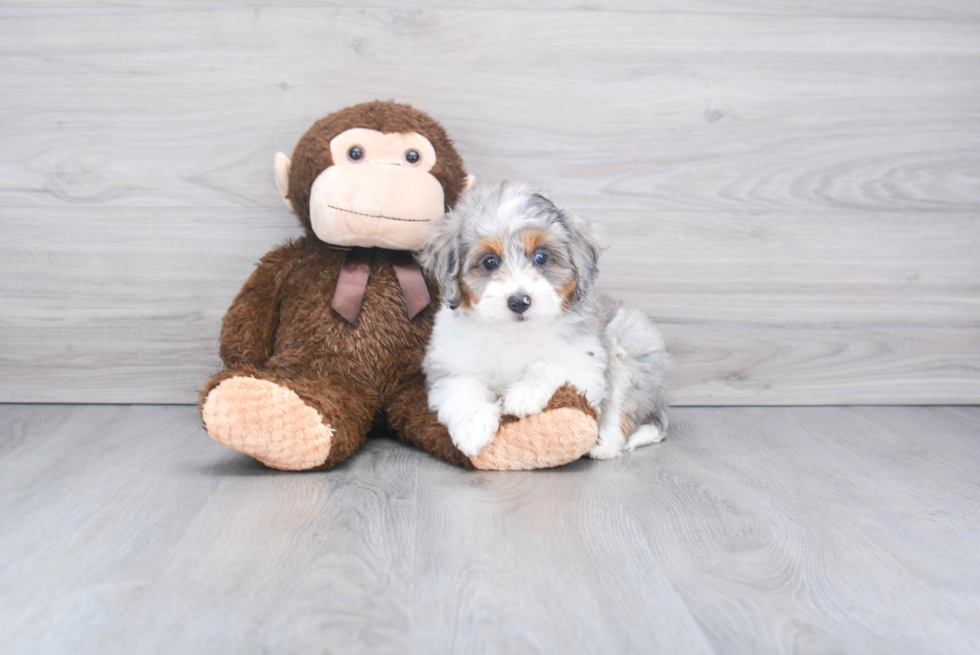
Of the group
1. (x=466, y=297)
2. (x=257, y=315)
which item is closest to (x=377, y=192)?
(x=466, y=297)

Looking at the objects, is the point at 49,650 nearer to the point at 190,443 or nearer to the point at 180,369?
the point at 190,443

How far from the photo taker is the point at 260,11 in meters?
2.06

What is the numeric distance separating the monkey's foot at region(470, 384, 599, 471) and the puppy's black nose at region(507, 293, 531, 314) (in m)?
0.23

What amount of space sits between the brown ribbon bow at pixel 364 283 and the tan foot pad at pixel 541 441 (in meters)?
0.44

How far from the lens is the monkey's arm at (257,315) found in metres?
1.91

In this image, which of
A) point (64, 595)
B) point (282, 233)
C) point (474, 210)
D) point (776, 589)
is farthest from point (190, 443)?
point (776, 589)

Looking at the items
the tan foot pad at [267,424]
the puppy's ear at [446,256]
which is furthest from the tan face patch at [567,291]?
the tan foot pad at [267,424]

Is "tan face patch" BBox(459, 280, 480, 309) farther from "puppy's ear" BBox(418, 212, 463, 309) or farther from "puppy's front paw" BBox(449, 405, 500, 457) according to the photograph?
"puppy's front paw" BBox(449, 405, 500, 457)

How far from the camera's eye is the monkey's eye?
5.31 feet

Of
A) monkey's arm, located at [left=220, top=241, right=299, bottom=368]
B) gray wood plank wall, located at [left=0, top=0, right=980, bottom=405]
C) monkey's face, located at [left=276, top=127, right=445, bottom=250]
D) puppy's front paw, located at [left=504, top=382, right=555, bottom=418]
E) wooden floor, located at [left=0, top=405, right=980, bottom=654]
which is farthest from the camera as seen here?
gray wood plank wall, located at [left=0, top=0, right=980, bottom=405]

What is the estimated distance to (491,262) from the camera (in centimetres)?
162

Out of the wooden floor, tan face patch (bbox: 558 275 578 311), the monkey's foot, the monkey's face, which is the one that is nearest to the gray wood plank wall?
the monkey's face

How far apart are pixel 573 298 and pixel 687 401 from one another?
83 centimetres

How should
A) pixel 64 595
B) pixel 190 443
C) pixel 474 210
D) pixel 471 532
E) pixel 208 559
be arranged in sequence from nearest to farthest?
pixel 64 595 < pixel 208 559 < pixel 471 532 < pixel 474 210 < pixel 190 443
